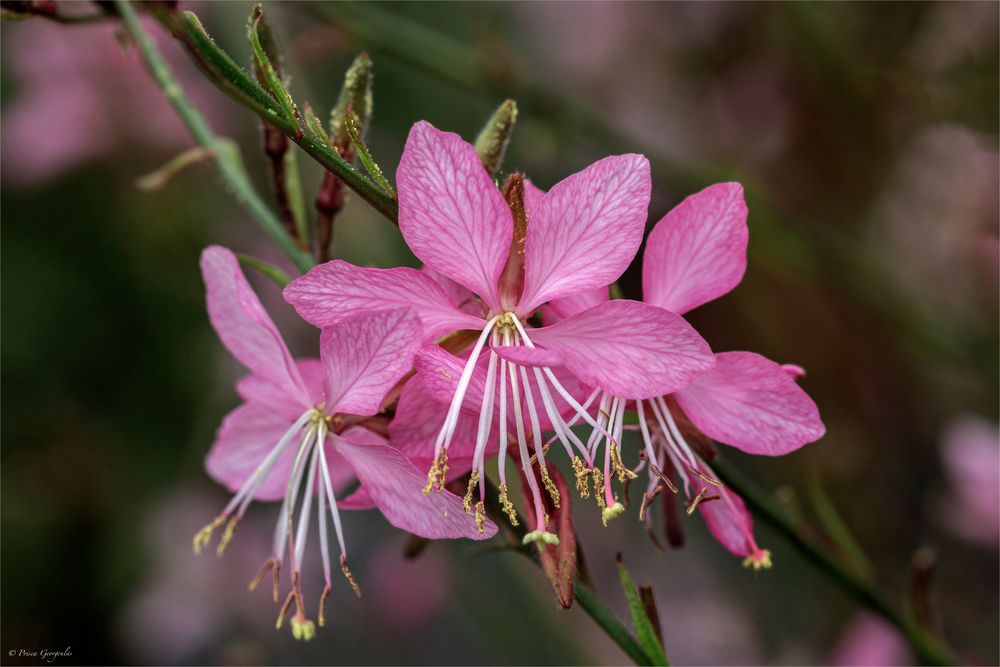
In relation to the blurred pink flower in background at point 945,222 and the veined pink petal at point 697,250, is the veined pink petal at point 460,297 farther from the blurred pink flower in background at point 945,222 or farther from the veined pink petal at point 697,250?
the blurred pink flower in background at point 945,222

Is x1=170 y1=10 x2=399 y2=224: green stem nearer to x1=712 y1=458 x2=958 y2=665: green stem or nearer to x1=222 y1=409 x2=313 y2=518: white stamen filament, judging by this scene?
x1=222 y1=409 x2=313 y2=518: white stamen filament

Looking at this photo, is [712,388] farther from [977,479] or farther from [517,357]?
[977,479]

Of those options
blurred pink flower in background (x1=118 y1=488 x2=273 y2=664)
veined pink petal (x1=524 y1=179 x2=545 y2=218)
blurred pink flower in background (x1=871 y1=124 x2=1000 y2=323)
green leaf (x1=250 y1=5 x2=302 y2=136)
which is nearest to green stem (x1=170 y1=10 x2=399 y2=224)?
green leaf (x1=250 y1=5 x2=302 y2=136)

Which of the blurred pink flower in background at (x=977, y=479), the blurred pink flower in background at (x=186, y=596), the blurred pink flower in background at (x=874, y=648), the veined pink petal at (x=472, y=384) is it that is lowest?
the blurred pink flower in background at (x=186, y=596)

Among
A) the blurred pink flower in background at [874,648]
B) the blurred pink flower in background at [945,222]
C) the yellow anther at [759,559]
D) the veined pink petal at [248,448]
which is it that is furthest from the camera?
the blurred pink flower in background at [945,222]

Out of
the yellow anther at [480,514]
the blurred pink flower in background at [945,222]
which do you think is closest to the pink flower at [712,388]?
the yellow anther at [480,514]

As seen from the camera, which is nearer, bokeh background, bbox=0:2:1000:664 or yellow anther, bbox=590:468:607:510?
yellow anther, bbox=590:468:607:510
